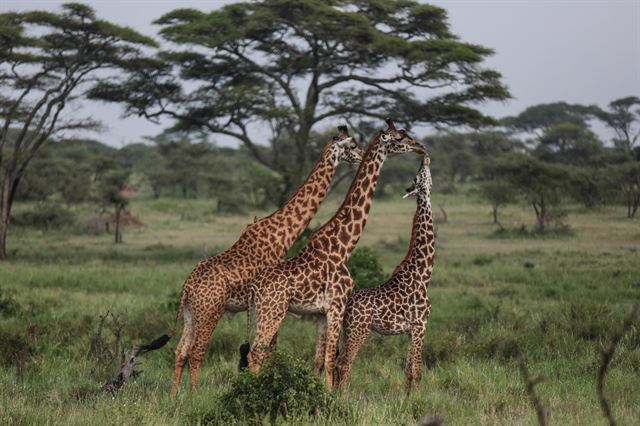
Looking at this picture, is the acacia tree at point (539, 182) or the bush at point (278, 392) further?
the acacia tree at point (539, 182)

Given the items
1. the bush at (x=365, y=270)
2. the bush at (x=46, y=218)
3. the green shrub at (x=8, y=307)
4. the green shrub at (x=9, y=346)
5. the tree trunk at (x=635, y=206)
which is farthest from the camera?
the bush at (x=46, y=218)

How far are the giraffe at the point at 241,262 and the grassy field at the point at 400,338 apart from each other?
1.56 feet

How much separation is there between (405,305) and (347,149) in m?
1.24

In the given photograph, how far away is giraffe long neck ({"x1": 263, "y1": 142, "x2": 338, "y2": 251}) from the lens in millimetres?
5898

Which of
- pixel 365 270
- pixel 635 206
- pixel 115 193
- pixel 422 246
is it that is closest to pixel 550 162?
pixel 635 206

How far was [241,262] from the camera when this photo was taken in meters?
5.81

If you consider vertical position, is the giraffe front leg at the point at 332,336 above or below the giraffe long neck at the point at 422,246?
below

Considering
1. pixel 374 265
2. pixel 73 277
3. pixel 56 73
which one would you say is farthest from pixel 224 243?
pixel 374 265

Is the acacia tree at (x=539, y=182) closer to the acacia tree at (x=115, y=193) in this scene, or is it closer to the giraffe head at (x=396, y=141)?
the acacia tree at (x=115, y=193)

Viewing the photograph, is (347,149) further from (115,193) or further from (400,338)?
(115,193)

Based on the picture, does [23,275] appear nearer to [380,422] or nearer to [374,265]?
[374,265]

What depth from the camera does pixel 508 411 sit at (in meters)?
5.98

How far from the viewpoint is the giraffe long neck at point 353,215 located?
566 centimetres

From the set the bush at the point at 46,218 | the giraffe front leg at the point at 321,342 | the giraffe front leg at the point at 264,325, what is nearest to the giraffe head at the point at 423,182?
the giraffe front leg at the point at 321,342
